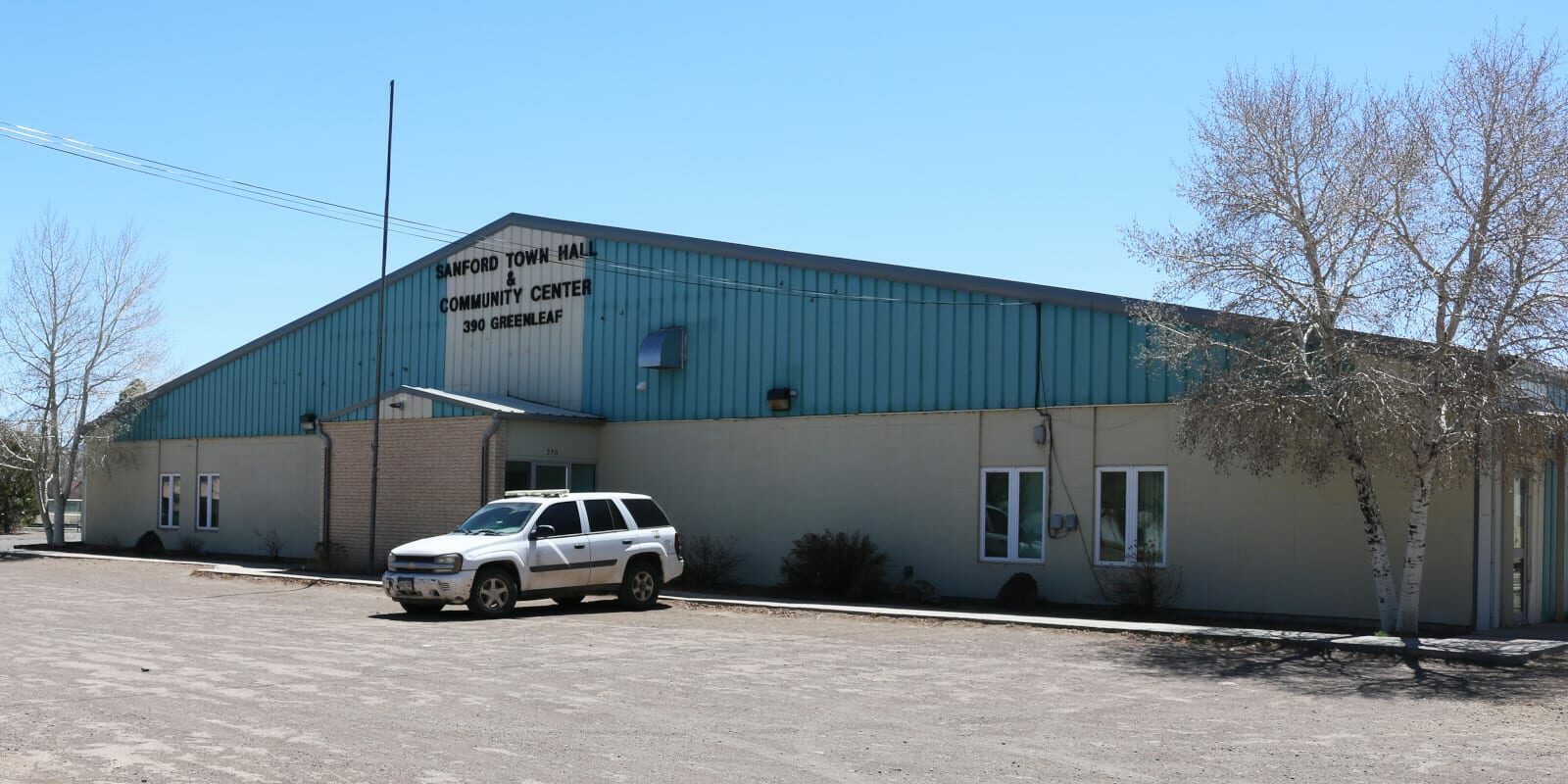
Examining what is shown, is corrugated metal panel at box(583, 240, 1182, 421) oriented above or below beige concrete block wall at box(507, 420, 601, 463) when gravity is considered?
above

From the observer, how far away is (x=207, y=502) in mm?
38375

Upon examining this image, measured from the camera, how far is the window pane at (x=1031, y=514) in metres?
22.2

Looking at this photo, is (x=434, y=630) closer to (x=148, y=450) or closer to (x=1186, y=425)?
(x=1186, y=425)

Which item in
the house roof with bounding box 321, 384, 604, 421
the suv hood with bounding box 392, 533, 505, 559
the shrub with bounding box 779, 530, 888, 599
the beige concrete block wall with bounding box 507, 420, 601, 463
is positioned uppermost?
the house roof with bounding box 321, 384, 604, 421

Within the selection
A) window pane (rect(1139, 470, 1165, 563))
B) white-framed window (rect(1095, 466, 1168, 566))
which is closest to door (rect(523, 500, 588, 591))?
white-framed window (rect(1095, 466, 1168, 566))

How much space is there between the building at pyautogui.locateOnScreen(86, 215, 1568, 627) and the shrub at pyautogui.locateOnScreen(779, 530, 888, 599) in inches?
20.9

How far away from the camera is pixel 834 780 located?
331 inches

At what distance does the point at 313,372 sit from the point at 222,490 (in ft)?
15.5

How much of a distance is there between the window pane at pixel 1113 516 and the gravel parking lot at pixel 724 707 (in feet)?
12.1

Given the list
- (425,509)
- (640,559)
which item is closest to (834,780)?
(640,559)

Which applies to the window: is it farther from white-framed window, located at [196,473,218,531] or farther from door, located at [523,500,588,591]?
white-framed window, located at [196,473,218,531]

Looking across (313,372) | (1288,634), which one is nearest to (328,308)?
(313,372)

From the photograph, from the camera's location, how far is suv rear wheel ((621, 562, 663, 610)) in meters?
20.6

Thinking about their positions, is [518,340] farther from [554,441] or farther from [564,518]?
[564,518]
